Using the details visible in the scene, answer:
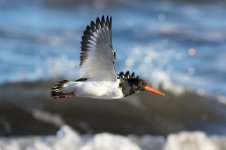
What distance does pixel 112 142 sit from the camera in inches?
659

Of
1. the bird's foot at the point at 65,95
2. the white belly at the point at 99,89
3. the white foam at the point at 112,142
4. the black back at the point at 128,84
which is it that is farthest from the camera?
the white foam at the point at 112,142

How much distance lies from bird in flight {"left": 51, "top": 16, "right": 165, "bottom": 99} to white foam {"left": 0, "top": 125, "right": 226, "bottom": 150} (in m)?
4.34

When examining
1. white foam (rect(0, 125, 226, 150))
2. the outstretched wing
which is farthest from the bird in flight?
white foam (rect(0, 125, 226, 150))

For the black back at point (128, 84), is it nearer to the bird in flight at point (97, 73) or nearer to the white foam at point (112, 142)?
the bird in flight at point (97, 73)

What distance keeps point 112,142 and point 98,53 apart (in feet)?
16.3

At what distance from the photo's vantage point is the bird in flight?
39.2ft

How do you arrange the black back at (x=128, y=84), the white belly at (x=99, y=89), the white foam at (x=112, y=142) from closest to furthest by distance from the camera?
the white belly at (x=99, y=89), the black back at (x=128, y=84), the white foam at (x=112, y=142)

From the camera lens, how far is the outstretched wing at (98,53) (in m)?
12.0

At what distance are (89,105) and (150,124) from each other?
185 cm

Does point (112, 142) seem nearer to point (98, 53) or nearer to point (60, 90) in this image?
point (60, 90)

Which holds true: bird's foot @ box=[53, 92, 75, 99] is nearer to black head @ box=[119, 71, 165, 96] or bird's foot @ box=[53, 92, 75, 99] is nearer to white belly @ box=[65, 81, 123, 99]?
white belly @ box=[65, 81, 123, 99]

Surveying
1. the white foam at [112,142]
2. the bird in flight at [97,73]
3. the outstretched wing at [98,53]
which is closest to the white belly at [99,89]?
the bird in flight at [97,73]

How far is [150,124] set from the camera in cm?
1933

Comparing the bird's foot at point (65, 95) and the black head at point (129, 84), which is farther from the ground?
the black head at point (129, 84)
